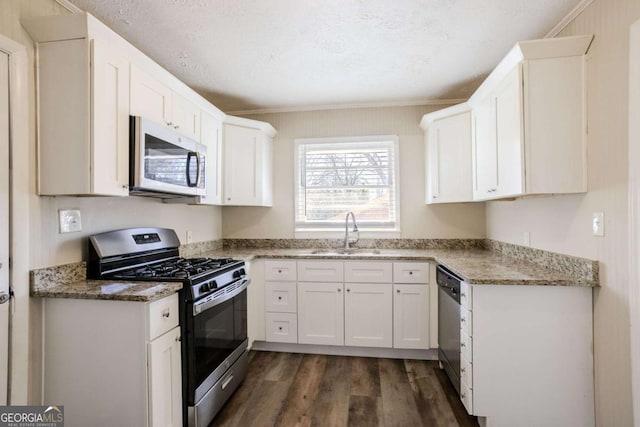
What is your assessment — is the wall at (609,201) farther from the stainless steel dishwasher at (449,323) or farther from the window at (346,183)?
the window at (346,183)

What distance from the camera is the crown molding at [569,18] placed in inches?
65.6

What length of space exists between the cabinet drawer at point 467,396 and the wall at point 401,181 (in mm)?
1536

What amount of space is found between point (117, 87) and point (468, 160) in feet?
8.57

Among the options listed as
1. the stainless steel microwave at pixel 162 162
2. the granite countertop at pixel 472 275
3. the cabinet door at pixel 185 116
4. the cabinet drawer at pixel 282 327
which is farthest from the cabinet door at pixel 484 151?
the cabinet door at pixel 185 116

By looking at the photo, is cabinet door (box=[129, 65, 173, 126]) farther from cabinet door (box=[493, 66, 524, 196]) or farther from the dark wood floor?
cabinet door (box=[493, 66, 524, 196])

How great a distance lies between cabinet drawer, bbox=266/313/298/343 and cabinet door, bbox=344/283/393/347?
471mm

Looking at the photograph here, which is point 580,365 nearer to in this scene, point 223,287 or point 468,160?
point 468,160

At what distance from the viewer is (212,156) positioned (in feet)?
8.89

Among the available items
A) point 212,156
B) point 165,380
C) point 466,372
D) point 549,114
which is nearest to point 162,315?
point 165,380

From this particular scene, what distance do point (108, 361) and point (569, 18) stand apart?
313 cm

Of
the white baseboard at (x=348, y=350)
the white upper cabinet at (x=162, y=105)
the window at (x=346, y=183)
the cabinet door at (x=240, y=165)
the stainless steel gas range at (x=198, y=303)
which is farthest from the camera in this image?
the window at (x=346, y=183)

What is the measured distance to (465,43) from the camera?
2.09 meters

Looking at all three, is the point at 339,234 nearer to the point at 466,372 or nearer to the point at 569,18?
the point at 466,372

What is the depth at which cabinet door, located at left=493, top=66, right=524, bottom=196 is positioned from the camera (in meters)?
1.75
